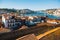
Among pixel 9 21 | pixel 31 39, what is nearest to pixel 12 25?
pixel 9 21

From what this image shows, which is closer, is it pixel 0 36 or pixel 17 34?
pixel 0 36

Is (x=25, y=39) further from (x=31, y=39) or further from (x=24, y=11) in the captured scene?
(x=24, y=11)

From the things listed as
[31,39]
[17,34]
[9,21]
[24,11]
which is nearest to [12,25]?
[9,21]

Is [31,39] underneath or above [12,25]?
above

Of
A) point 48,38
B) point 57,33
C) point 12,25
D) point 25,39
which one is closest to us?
point 25,39

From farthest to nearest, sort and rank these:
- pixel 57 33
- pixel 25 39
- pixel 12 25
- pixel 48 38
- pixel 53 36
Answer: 1. pixel 12 25
2. pixel 57 33
3. pixel 53 36
4. pixel 48 38
5. pixel 25 39

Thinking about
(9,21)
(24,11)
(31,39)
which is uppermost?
(31,39)

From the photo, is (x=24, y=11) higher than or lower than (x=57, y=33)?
lower

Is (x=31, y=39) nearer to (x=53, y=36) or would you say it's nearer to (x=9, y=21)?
(x=53, y=36)

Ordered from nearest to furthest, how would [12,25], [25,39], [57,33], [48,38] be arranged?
[25,39] → [48,38] → [57,33] → [12,25]
